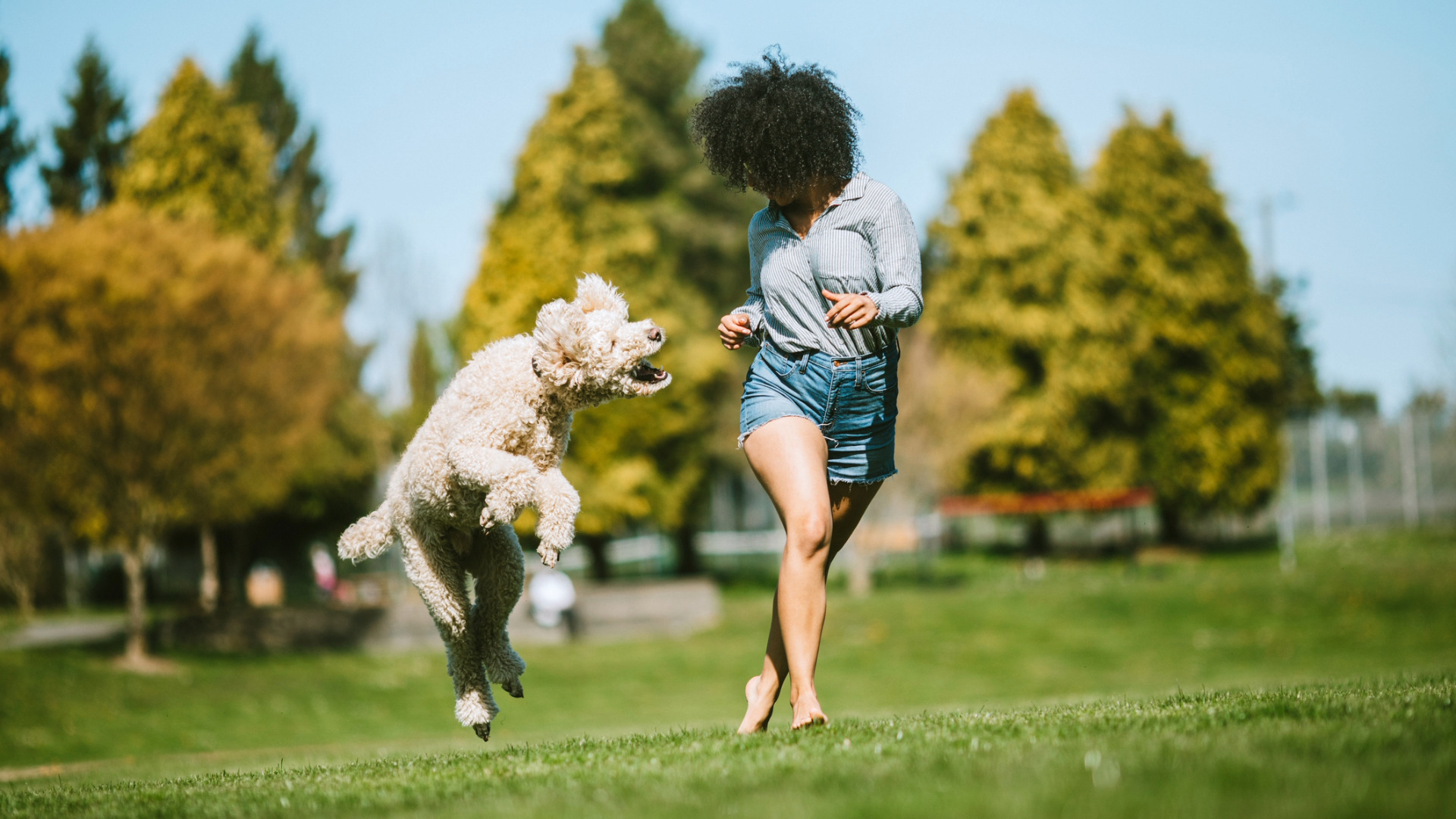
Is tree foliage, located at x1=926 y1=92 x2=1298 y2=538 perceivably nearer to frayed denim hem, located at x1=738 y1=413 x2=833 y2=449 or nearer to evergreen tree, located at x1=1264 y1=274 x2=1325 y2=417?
evergreen tree, located at x1=1264 y1=274 x2=1325 y2=417

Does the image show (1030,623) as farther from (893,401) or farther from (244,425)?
(893,401)

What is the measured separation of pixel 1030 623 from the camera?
837 inches

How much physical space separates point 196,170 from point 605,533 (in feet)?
39.5

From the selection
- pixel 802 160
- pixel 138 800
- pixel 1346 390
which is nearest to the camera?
pixel 138 800

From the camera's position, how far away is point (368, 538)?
16.5 feet

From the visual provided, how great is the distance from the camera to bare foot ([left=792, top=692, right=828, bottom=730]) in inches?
173

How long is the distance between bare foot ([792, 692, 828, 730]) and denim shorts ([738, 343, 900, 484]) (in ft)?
2.74

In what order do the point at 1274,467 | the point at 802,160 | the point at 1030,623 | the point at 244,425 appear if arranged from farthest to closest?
the point at 1274,467 < the point at 1030,623 < the point at 244,425 < the point at 802,160

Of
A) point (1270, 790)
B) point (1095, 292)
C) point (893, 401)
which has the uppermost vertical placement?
point (1095, 292)

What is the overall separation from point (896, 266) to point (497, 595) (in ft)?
6.93

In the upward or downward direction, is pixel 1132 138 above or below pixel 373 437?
above

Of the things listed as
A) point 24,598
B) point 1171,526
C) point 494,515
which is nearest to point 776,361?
point 494,515

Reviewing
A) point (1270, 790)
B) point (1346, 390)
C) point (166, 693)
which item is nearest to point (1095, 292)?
point (166, 693)

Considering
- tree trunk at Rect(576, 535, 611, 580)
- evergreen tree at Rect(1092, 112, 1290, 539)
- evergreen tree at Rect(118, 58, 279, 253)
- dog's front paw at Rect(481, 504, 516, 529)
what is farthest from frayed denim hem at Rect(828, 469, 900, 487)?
evergreen tree at Rect(1092, 112, 1290, 539)
